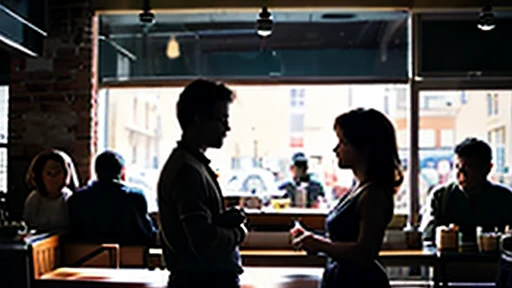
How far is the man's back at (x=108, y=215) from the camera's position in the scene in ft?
14.2

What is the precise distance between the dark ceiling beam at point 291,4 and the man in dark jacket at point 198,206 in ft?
10.6

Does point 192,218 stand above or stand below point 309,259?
above

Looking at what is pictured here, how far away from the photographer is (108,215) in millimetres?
4324

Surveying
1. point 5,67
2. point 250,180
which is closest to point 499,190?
point 250,180

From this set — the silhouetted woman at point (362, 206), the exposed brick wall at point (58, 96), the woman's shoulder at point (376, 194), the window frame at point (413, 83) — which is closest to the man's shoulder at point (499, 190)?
the window frame at point (413, 83)

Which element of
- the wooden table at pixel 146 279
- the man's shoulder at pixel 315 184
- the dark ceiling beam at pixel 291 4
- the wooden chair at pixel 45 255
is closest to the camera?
the wooden table at pixel 146 279

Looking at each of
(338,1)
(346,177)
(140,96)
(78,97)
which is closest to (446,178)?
(346,177)

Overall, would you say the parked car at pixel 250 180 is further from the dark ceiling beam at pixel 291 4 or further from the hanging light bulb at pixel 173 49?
the dark ceiling beam at pixel 291 4

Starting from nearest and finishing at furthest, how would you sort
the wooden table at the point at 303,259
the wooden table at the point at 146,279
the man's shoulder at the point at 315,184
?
the wooden table at the point at 146,279, the wooden table at the point at 303,259, the man's shoulder at the point at 315,184

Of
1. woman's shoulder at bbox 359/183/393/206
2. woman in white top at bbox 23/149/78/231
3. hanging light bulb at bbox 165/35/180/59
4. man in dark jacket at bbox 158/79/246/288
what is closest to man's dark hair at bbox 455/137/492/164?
woman's shoulder at bbox 359/183/393/206

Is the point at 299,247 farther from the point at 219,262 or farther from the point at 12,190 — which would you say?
the point at 12,190

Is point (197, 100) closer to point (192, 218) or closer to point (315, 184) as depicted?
point (192, 218)

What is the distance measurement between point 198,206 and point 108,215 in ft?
7.85

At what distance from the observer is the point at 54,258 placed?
13.1 feet
